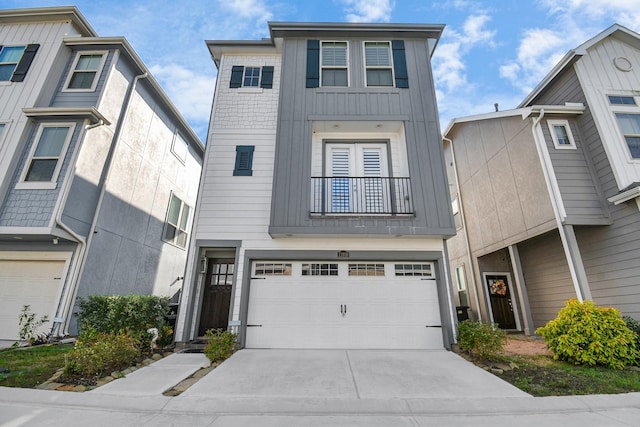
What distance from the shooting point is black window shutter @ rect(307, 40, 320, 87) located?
809cm

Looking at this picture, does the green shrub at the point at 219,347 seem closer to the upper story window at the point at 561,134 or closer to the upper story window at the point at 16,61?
the upper story window at the point at 16,61

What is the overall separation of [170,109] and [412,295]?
11.6 meters

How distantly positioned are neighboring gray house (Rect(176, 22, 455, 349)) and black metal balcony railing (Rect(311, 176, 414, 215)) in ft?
0.09

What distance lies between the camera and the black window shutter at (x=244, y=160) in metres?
7.61

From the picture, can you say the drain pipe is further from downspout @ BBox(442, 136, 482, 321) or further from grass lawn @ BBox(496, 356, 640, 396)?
downspout @ BBox(442, 136, 482, 321)

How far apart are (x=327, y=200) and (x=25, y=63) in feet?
34.0

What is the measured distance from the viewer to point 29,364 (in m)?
4.91

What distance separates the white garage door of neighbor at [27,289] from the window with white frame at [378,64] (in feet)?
33.6

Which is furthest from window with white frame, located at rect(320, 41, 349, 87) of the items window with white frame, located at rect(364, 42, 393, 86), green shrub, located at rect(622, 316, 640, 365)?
green shrub, located at rect(622, 316, 640, 365)

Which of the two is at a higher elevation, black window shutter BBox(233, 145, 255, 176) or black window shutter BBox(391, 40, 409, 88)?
black window shutter BBox(391, 40, 409, 88)

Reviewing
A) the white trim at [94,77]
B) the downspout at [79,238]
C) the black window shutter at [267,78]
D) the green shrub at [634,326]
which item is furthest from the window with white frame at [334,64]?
the green shrub at [634,326]

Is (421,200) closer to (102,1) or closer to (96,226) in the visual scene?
(96,226)

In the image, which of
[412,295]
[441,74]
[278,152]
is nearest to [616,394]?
[412,295]

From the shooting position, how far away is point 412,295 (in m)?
6.68
